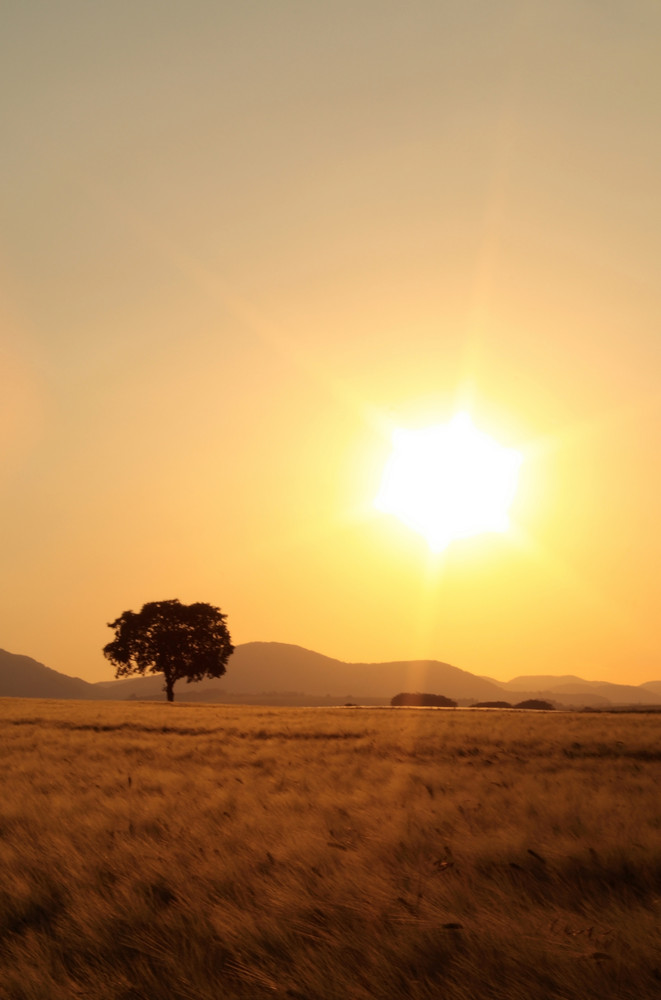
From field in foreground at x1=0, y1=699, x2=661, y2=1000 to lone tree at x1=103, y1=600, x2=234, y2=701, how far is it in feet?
240

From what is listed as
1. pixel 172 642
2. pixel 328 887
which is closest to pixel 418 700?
pixel 172 642

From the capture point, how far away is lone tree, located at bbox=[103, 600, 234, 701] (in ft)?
283

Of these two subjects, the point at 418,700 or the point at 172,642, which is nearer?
the point at 172,642

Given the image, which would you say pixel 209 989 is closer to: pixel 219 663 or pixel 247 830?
pixel 247 830

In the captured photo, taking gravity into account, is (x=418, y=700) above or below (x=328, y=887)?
above

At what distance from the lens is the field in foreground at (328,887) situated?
4895 millimetres

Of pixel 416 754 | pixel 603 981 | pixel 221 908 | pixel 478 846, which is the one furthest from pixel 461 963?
pixel 416 754

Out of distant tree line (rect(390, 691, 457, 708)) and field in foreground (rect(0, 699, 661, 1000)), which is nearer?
field in foreground (rect(0, 699, 661, 1000))

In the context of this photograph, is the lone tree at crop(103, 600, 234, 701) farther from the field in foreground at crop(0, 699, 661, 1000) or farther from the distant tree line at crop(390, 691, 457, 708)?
the field in foreground at crop(0, 699, 661, 1000)

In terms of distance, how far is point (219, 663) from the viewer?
87.9 metres

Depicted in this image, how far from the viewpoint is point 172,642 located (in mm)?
86312

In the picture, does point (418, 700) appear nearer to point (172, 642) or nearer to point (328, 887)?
point (172, 642)

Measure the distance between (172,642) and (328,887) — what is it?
8188cm

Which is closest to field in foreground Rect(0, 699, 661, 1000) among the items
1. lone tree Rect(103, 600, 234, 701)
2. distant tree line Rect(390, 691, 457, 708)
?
lone tree Rect(103, 600, 234, 701)
